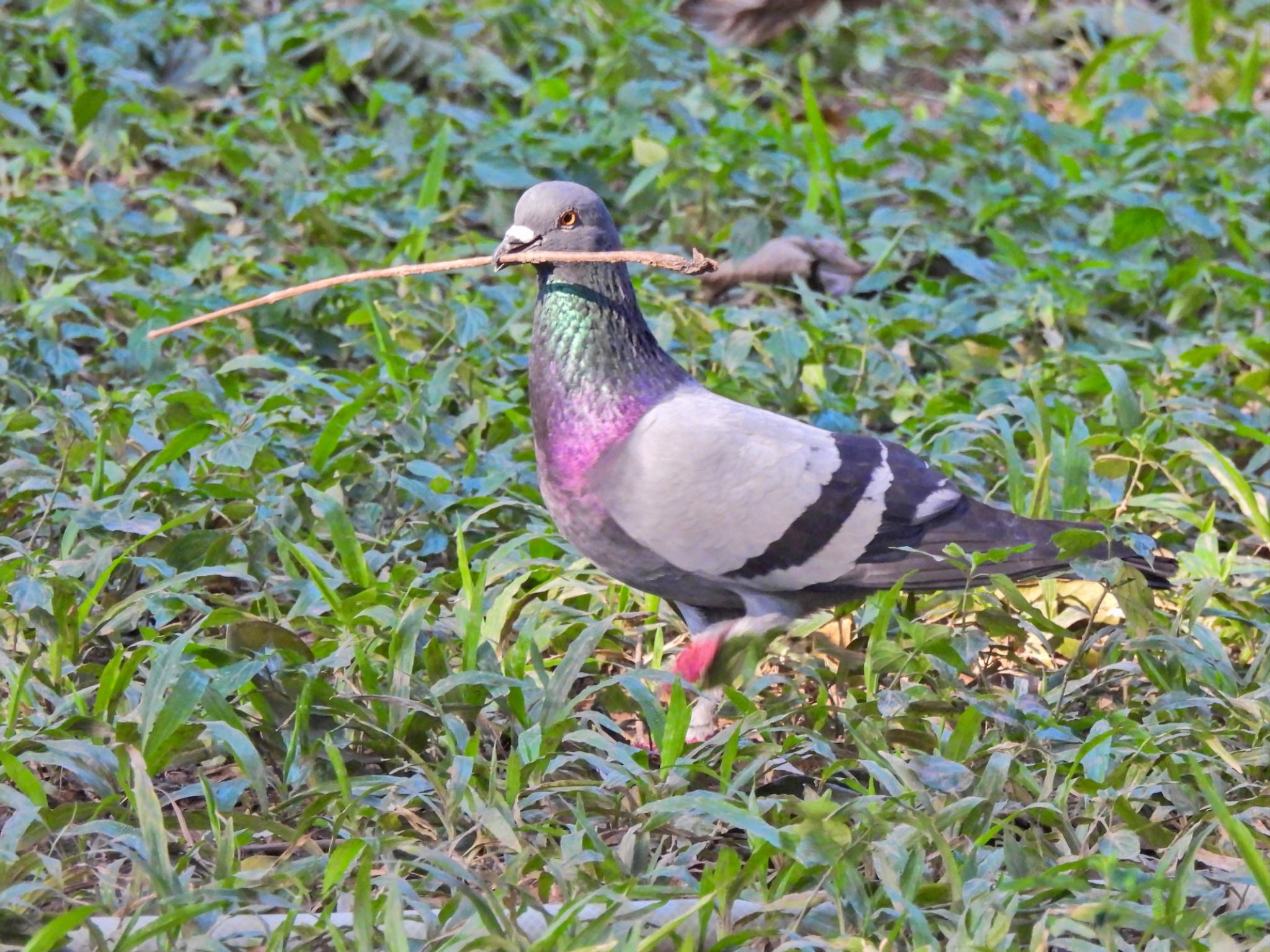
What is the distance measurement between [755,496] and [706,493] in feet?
0.40

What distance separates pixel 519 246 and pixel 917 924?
1732 mm

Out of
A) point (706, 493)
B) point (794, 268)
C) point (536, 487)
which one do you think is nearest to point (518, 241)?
point (706, 493)

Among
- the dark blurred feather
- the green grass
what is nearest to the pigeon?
the green grass

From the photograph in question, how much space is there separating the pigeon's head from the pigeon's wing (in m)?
0.41

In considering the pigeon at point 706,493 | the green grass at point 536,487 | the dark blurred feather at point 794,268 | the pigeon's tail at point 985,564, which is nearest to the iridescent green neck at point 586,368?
the pigeon at point 706,493

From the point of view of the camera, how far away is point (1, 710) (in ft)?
10.6

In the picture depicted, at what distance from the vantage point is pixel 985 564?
11.7ft

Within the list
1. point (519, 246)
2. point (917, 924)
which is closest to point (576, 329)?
point (519, 246)

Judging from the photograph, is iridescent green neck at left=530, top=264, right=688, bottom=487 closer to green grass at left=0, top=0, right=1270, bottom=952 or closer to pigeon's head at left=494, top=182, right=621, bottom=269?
pigeon's head at left=494, top=182, right=621, bottom=269

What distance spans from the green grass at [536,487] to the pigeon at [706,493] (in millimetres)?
146

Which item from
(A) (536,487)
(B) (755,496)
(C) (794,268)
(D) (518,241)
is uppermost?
(D) (518,241)

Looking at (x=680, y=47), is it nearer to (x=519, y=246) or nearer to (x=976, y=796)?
(x=519, y=246)

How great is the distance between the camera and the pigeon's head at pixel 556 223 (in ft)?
11.8

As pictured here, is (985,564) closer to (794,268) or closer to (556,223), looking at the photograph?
(556,223)
